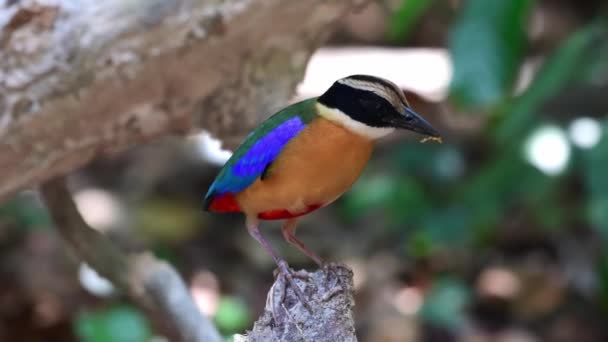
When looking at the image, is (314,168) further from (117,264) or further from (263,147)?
(117,264)

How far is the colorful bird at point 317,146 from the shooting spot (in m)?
1.77

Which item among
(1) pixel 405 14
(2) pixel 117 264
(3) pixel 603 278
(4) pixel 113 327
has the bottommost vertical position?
(2) pixel 117 264

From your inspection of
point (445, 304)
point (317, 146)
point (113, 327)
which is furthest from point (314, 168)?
point (445, 304)

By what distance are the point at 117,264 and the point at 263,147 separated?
1.00 meters

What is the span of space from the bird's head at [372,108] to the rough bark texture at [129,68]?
0.58 m

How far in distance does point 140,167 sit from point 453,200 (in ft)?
5.99

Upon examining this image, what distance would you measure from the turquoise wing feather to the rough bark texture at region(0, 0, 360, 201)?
0.43m

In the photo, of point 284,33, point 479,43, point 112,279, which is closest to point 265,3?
point 284,33

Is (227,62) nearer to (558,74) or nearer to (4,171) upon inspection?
(4,171)

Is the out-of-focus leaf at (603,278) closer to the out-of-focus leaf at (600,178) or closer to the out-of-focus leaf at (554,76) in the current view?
the out-of-focus leaf at (600,178)

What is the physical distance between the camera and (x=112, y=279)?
2.79 m

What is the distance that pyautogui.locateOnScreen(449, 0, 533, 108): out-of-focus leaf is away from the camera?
131 inches

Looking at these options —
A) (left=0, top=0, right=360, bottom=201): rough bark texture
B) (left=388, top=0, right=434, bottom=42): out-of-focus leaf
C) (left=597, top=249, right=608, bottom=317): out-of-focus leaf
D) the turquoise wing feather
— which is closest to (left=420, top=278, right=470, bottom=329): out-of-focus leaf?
(left=597, top=249, right=608, bottom=317): out-of-focus leaf

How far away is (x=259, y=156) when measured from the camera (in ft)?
6.22
